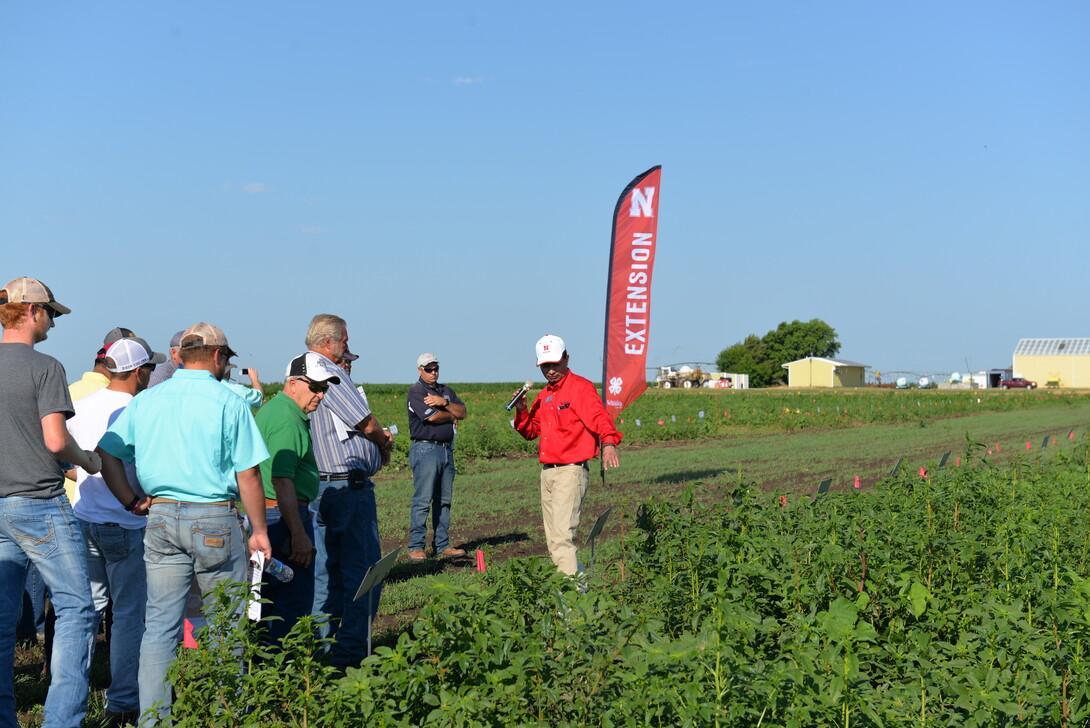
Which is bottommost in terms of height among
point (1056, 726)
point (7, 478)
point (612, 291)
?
point (1056, 726)

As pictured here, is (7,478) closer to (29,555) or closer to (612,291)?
(29,555)

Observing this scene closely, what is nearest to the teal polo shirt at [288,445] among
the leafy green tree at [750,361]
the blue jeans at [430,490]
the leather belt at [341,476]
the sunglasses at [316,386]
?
the sunglasses at [316,386]

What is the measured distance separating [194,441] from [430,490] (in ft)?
16.1

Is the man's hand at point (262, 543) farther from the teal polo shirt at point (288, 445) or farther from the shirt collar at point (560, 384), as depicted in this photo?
the shirt collar at point (560, 384)

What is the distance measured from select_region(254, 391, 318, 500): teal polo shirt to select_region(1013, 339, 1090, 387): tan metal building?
324 ft

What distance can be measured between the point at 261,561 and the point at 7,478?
3.82ft

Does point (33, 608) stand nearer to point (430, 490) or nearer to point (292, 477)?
point (292, 477)

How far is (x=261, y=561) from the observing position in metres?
4.25

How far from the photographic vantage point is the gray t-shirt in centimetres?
409

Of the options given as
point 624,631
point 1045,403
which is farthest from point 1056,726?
point 1045,403

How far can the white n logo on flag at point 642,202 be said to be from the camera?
12602 millimetres

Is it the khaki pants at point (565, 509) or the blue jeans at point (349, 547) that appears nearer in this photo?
the blue jeans at point (349, 547)

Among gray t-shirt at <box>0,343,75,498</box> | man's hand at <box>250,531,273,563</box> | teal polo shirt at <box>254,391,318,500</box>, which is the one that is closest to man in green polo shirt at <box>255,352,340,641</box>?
teal polo shirt at <box>254,391,318,500</box>

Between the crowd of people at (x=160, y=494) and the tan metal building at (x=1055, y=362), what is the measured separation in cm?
9831
